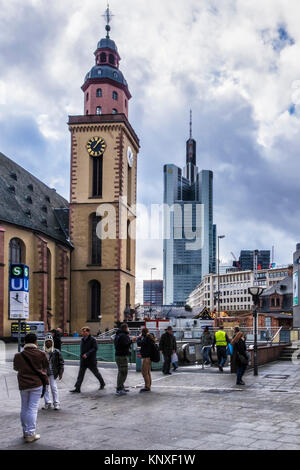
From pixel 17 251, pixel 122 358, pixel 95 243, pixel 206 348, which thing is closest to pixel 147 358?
pixel 122 358

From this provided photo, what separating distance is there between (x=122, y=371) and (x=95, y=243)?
40.9m

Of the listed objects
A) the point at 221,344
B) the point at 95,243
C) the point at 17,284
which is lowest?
the point at 221,344

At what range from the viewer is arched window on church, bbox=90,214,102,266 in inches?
2165

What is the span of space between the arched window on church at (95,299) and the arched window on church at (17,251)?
10.6 metres

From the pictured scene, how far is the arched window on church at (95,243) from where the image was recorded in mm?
55000

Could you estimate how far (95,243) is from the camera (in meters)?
55.2

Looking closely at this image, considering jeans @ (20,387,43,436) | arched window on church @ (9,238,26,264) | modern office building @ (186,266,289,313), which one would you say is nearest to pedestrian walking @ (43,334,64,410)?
jeans @ (20,387,43,436)

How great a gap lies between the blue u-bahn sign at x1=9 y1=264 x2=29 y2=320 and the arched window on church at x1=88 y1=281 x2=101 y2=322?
34747mm

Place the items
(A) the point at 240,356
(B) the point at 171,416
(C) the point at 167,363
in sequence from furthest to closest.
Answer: (C) the point at 167,363 → (A) the point at 240,356 → (B) the point at 171,416

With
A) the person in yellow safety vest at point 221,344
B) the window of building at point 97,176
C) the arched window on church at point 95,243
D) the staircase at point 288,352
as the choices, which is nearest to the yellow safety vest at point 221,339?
the person in yellow safety vest at point 221,344

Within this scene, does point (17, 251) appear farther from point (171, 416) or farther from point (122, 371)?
point (171, 416)

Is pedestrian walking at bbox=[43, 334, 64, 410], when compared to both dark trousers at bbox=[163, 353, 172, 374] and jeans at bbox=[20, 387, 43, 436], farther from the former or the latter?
dark trousers at bbox=[163, 353, 172, 374]

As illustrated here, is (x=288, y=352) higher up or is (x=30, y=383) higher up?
(x=30, y=383)

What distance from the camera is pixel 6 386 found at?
16.4 meters
